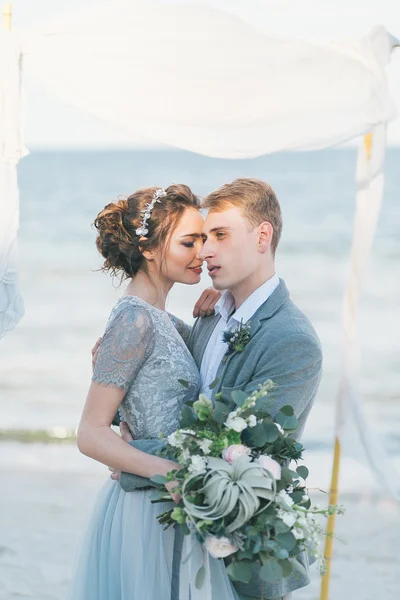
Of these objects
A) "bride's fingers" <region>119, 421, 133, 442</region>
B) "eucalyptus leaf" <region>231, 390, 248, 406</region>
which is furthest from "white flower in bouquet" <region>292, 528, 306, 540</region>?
"bride's fingers" <region>119, 421, 133, 442</region>

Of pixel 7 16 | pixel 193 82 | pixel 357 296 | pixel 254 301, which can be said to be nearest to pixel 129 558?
pixel 254 301

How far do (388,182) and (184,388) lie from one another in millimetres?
29732

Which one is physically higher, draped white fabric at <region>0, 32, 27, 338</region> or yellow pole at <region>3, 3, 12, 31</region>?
yellow pole at <region>3, 3, 12, 31</region>

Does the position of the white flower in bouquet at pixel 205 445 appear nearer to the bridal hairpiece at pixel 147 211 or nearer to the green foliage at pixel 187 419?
the green foliage at pixel 187 419

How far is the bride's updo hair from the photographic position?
3.49 m

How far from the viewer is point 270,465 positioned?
2934 mm

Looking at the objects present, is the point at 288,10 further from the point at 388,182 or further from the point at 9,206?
the point at 9,206

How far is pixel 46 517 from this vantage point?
7328mm

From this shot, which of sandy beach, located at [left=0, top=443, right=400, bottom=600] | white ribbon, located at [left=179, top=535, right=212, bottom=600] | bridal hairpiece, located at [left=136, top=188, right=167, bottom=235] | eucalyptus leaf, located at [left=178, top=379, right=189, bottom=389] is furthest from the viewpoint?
sandy beach, located at [left=0, top=443, right=400, bottom=600]

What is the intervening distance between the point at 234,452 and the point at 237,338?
1.57 ft

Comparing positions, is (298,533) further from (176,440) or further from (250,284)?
(250,284)

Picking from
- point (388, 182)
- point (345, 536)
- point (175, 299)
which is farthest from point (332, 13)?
point (345, 536)

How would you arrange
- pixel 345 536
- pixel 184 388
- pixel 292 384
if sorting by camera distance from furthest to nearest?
pixel 345 536, pixel 184 388, pixel 292 384

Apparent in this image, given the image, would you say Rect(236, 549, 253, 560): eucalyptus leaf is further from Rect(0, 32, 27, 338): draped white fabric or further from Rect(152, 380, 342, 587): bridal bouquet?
Rect(0, 32, 27, 338): draped white fabric
